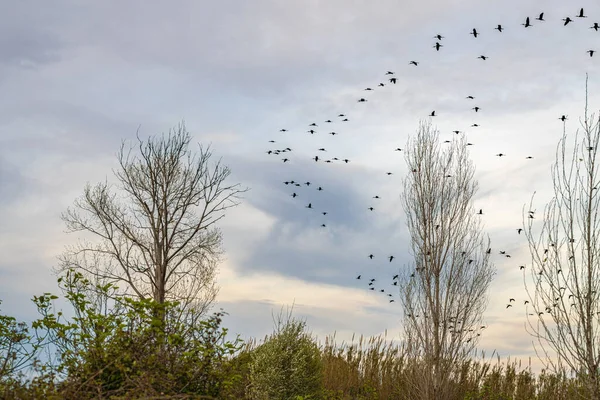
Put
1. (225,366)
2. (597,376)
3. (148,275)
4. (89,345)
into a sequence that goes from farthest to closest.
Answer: (148,275)
(597,376)
(225,366)
(89,345)

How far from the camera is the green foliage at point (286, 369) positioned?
13016 millimetres

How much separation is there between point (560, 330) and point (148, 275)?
15.0 m

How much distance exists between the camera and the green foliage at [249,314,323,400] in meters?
13.0

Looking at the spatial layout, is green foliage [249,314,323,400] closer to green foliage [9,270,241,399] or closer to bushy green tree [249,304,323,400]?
bushy green tree [249,304,323,400]

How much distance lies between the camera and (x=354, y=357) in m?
20.1

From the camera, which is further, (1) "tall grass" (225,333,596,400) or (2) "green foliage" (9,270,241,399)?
(1) "tall grass" (225,333,596,400)

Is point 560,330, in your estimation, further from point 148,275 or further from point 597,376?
point 148,275

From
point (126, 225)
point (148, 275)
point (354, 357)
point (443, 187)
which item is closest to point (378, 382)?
point (354, 357)

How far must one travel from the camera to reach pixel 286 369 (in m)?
13.1

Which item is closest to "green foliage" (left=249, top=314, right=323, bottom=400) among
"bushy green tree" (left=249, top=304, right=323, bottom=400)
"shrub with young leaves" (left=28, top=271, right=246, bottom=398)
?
"bushy green tree" (left=249, top=304, right=323, bottom=400)

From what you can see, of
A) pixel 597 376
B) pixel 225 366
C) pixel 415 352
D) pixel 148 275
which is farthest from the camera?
pixel 148 275

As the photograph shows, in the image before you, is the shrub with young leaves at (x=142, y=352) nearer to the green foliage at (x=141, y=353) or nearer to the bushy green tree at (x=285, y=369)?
the green foliage at (x=141, y=353)

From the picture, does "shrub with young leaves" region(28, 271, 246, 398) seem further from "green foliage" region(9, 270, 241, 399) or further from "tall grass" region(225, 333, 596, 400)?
"tall grass" region(225, 333, 596, 400)

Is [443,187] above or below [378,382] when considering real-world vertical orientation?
above
